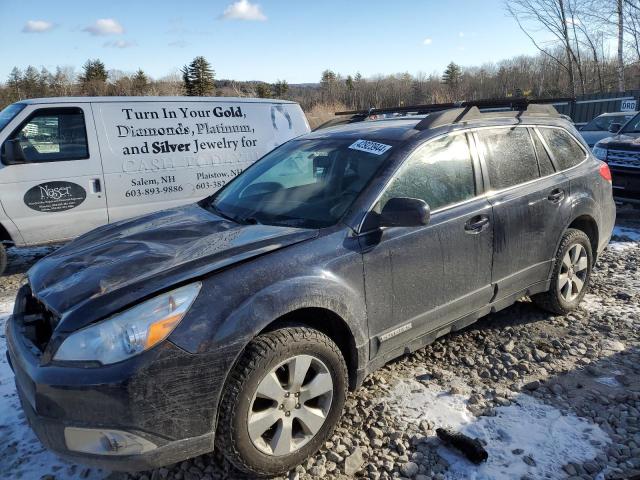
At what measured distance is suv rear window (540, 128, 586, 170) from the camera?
4.05 m

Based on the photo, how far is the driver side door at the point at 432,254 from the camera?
2799 millimetres

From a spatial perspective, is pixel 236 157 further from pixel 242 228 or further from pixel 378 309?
pixel 378 309

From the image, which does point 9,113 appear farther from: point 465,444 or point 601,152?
→ point 601,152

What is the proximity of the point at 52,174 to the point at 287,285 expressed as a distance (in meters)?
4.61

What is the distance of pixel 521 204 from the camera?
357cm

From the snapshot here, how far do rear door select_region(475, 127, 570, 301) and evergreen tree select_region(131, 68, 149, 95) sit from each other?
4338cm

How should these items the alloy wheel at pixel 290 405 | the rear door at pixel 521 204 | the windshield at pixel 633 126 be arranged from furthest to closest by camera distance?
the windshield at pixel 633 126, the rear door at pixel 521 204, the alloy wheel at pixel 290 405

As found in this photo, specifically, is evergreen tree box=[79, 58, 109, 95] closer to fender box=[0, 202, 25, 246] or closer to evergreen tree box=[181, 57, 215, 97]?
evergreen tree box=[181, 57, 215, 97]

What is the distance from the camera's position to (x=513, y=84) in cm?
4512

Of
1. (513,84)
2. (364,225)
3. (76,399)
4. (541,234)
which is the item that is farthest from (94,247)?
(513,84)

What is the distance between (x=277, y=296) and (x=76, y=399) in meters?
0.94

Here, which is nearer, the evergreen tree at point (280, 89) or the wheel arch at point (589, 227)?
the wheel arch at point (589, 227)

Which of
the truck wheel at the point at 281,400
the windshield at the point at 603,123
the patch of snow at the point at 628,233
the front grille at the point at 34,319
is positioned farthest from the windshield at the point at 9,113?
the windshield at the point at 603,123

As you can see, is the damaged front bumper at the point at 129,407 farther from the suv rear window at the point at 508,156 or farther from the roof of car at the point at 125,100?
the roof of car at the point at 125,100
